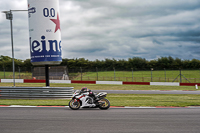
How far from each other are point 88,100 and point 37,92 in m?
5.99

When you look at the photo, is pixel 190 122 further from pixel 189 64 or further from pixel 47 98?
pixel 189 64

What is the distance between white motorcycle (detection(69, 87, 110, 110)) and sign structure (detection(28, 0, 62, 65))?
20.6 ft

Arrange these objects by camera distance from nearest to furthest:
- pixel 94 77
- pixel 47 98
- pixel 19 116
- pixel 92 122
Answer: pixel 92 122 < pixel 19 116 < pixel 47 98 < pixel 94 77

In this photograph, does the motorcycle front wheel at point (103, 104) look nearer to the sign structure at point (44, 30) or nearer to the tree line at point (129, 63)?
the sign structure at point (44, 30)

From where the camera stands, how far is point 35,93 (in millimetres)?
16234

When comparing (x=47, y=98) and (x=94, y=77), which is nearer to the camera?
(x=47, y=98)

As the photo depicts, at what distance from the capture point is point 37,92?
53.2 feet

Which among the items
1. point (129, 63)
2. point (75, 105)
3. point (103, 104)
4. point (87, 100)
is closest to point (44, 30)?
point (75, 105)

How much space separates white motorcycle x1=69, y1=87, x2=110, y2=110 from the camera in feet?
37.6

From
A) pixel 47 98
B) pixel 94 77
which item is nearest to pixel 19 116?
pixel 47 98

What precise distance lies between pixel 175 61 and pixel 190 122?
276ft

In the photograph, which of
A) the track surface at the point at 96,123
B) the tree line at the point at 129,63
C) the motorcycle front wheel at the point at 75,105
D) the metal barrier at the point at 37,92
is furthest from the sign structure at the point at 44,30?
the tree line at the point at 129,63

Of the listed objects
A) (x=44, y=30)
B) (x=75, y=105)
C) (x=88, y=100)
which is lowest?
(x=75, y=105)

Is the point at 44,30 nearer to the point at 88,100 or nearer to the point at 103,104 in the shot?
the point at 88,100
